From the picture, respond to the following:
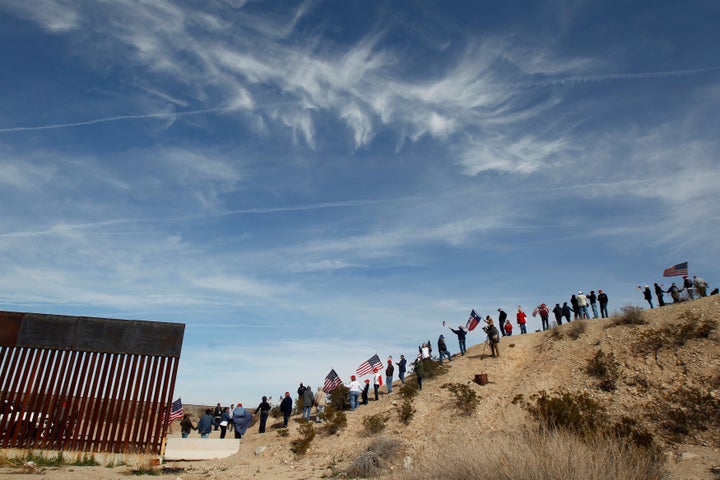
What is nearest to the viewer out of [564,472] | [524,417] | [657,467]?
[564,472]

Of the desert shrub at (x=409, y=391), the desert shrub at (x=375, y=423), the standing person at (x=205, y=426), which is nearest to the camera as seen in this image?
the desert shrub at (x=375, y=423)

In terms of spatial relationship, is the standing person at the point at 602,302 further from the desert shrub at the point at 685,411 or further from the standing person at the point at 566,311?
the desert shrub at the point at 685,411

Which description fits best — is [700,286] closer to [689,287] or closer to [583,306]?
[689,287]

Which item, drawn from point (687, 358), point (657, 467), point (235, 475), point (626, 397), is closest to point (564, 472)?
point (657, 467)

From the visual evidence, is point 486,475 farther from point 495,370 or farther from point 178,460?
point 495,370

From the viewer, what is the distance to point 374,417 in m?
20.0

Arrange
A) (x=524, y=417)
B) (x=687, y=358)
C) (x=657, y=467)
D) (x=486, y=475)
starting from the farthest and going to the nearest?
(x=687, y=358) < (x=524, y=417) < (x=657, y=467) < (x=486, y=475)

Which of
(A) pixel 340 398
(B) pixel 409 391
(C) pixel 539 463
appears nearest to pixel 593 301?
(B) pixel 409 391

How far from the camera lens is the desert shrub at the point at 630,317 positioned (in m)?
24.2

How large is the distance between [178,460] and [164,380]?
2923 millimetres

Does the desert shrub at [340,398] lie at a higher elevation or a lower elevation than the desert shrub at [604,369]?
lower

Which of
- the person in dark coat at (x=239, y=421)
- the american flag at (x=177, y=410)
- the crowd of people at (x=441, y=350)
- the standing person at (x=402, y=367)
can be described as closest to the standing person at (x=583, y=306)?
the crowd of people at (x=441, y=350)

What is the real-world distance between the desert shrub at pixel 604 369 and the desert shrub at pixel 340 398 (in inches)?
486

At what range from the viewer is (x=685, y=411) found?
16547 mm
